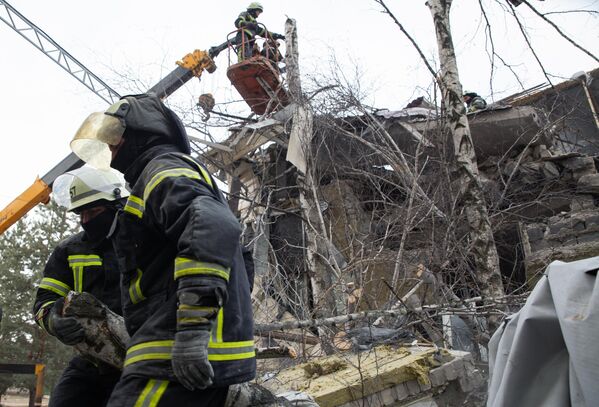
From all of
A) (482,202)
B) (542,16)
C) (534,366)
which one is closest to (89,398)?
(534,366)

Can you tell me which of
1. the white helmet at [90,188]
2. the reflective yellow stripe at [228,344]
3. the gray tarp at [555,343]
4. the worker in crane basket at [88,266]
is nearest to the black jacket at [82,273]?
the worker in crane basket at [88,266]

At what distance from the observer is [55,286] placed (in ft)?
9.18

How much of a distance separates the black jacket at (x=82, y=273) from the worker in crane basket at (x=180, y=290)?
2.97ft

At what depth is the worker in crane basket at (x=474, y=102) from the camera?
393 inches

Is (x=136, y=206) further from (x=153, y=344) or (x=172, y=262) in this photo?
(x=153, y=344)

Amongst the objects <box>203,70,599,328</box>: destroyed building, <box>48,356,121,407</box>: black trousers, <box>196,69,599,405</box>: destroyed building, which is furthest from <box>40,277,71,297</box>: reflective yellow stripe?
<box>203,70,599,328</box>: destroyed building

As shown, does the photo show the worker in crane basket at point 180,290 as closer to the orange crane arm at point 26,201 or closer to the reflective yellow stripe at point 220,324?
the reflective yellow stripe at point 220,324

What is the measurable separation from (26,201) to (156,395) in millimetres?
8708

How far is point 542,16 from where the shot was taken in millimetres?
6070

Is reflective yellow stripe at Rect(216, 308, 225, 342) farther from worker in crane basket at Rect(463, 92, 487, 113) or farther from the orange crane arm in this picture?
worker in crane basket at Rect(463, 92, 487, 113)

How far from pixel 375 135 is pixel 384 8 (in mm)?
2764

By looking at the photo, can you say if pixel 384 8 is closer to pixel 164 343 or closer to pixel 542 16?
pixel 542 16

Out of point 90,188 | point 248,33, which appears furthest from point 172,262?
point 248,33

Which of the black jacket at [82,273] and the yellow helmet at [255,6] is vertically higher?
the yellow helmet at [255,6]
